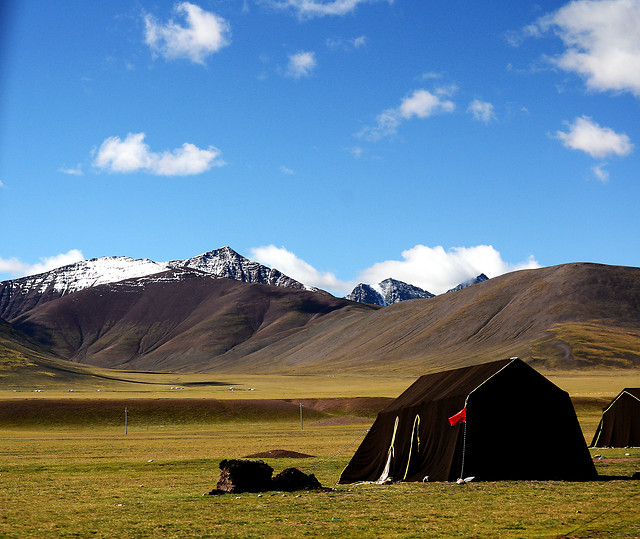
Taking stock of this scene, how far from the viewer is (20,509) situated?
22.1 m

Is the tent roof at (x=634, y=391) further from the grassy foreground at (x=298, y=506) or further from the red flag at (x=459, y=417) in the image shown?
the red flag at (x=459, y=417)

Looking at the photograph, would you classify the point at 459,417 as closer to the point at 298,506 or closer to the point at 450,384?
the point at 450,384

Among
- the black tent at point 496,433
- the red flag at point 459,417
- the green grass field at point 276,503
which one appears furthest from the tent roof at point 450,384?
the green grass field at point 276,503

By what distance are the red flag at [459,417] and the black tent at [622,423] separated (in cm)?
1848

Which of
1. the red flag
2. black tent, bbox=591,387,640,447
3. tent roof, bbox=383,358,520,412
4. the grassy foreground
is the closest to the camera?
the grassy foreground

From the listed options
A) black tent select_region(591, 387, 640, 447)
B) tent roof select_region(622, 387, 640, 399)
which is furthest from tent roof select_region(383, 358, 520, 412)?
black tent select_region(591, 387, 640, 447)

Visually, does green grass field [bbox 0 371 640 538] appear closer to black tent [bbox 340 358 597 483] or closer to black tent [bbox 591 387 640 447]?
black tent [bbox 340 358 597 483]

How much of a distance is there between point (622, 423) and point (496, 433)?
1813 centimetres

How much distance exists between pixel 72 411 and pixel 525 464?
67.0m

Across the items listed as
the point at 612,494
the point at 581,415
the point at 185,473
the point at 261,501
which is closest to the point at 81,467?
the point at 185,473

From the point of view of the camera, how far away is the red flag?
25734mm

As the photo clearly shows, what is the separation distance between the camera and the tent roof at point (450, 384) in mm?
26859

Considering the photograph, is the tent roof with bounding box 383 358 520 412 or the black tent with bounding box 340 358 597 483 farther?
the tent roof with bounding box 383 358 520 412

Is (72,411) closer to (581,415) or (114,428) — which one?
(114,428)
